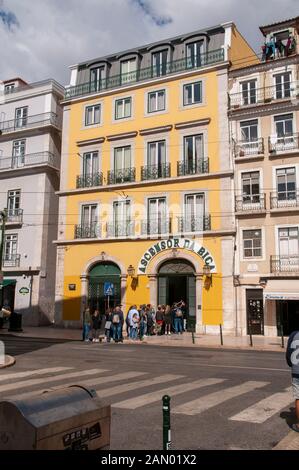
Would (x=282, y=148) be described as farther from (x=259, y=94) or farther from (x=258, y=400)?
(x=258, y=400)

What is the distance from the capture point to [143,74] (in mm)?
32281

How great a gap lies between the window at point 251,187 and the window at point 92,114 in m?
11.7

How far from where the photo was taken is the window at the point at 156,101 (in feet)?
102

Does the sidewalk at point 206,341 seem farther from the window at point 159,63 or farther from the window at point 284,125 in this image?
the window at point 159,63

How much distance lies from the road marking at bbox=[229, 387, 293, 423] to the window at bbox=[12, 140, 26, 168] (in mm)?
30574

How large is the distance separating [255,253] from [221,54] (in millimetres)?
12885

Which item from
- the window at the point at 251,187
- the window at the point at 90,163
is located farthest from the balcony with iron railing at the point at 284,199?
the window at the point at 90,163

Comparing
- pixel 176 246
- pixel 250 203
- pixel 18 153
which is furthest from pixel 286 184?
pixel 18 153

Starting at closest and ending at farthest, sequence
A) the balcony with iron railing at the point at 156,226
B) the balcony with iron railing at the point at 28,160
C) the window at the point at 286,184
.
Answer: the window at the point at 286,184 → the balcony with iron railing at the point at 156,226 → the balcony with iron railing at the point at 28,160

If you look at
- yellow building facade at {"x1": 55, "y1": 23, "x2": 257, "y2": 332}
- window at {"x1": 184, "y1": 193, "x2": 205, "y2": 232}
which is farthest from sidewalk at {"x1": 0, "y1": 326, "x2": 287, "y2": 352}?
window at {"x1": 184, "y1": 193, "x2": 205, "y2": 232}

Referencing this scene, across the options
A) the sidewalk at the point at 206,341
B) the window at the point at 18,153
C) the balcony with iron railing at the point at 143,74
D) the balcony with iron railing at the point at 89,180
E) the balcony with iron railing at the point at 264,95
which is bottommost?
the sidewalk at the point at 206,341

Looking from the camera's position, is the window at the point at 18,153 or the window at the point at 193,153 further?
the window at the point at 18,153

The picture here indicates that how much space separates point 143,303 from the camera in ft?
94.4
